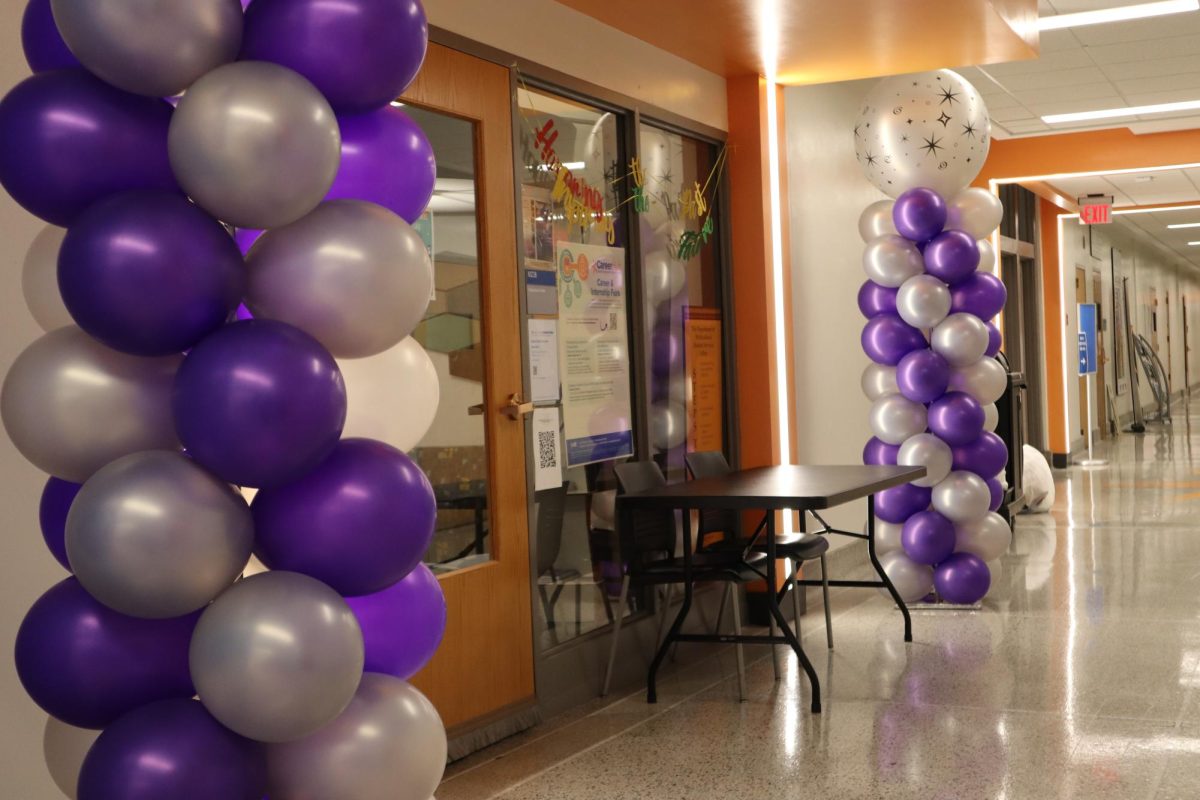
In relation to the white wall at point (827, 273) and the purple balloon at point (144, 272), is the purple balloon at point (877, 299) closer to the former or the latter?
the white wall at point (827, 273)

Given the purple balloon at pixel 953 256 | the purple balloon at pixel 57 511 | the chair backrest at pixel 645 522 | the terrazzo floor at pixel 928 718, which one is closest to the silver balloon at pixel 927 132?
the purple balloon at pixel 953 256

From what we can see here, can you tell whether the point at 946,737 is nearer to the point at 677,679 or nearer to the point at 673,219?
the point at 677,679

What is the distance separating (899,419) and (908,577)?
0.76 m

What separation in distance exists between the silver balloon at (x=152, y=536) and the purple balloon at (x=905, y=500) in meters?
4.56

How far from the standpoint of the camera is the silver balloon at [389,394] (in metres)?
2.37

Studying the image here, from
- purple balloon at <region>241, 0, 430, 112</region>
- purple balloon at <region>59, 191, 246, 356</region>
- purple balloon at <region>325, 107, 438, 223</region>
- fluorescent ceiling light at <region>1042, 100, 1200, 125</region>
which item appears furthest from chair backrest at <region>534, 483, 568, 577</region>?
fluorescent ceiling light at <region>1042, 100, 1200, 125</region>

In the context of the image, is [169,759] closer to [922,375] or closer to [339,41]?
[339,41]

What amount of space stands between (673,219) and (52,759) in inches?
164

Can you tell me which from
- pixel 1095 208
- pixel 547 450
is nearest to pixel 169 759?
pixel 547 450

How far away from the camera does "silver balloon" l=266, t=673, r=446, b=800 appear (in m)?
2.10

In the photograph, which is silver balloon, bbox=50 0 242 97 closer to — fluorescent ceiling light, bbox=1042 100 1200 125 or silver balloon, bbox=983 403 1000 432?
silver balloon, bbox=983 403 1000 432

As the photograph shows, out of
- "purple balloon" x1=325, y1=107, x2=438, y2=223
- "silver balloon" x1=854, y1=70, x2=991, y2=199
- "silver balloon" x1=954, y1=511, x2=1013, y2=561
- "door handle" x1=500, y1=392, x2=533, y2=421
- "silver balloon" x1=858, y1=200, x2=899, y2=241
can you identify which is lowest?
"silver balloon" x1=954, y1=511, x2=1013, y2=561

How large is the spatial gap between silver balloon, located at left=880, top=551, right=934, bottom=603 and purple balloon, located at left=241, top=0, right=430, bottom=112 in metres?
4.47

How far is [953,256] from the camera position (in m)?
5.95
